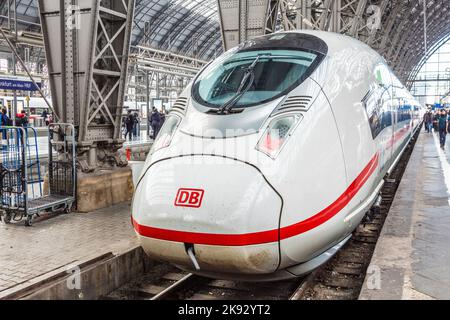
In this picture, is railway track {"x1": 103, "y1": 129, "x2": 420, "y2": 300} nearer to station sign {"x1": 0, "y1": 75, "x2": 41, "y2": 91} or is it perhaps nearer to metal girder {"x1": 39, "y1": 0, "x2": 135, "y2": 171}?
metal girder {"x1": 39, "y1": 0, "x2": 135, "y2": 171}

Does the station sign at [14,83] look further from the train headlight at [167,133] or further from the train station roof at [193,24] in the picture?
the train station roof at [193,24]

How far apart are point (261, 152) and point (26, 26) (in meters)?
36.5

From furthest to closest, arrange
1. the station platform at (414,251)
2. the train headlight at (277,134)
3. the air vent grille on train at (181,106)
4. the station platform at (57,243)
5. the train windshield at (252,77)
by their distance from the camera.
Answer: the station platform at (57,243) → the air vent grille on train at (181,106) → the train windshield at (252,77) → the station platform at (414,251) → the train headlight at (277,134)

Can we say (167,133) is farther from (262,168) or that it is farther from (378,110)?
(378,110)

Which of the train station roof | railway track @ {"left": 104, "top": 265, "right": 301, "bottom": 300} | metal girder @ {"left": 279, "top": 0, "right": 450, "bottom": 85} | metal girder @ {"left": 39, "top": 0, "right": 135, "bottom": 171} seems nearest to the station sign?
metal girder @ {"left": 39, "top": 0, "right": 135, "bottom": 171}

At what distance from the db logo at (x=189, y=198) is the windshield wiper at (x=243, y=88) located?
3.06 ft

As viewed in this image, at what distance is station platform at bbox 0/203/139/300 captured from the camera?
4.94m

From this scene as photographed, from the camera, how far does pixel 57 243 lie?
595 cm

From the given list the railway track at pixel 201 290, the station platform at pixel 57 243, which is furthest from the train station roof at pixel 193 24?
the railway track at pixel 201 290

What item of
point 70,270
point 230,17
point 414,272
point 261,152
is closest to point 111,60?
point 230,17

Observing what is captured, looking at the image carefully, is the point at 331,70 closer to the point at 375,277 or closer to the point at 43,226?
→ the point at 375,277

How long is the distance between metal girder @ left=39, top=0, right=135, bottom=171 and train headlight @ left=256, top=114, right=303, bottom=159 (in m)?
4.52

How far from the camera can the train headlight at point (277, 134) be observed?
3.81m

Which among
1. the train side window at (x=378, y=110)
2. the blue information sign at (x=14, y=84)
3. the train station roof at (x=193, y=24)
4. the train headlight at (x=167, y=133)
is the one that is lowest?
the train headlight at (x=167, y=133)
